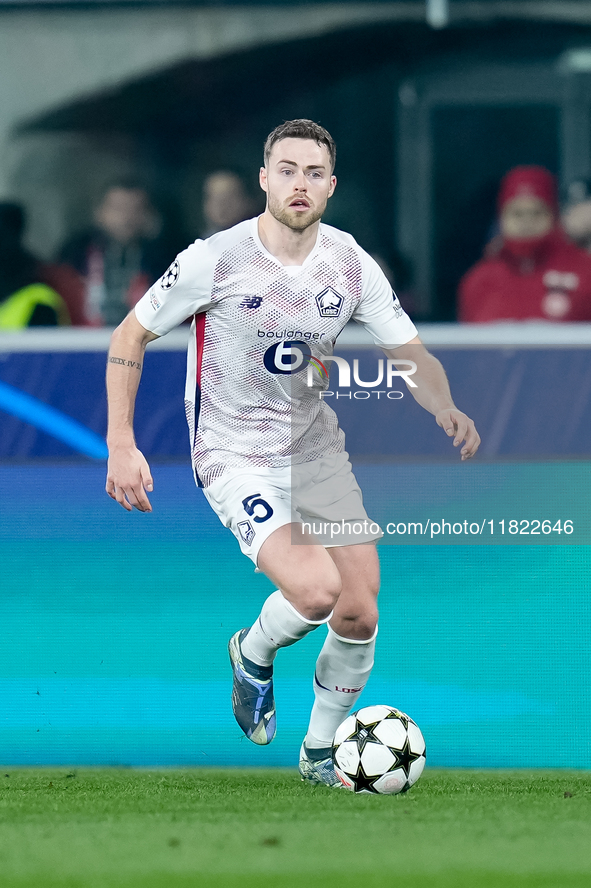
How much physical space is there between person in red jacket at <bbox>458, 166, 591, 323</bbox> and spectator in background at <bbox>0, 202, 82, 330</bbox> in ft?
8.98

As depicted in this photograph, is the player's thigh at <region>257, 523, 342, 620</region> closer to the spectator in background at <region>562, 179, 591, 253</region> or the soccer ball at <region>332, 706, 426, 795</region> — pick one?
the soccer ball at <region>332, 706, 426, 795</region>

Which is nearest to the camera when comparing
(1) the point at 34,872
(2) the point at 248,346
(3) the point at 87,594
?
(1) the point at 34,872

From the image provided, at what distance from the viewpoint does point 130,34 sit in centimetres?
981

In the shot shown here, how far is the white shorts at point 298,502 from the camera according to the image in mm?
3898

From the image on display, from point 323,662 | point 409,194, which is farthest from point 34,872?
point 409,194

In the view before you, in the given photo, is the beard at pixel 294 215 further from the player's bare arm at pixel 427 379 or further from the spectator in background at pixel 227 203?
the spectator in background at pixel 227 203

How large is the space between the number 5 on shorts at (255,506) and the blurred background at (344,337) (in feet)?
3.08

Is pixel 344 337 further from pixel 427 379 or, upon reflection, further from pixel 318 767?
pixel 318 767

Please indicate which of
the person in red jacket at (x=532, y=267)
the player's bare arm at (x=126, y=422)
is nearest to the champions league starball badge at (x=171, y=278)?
the player's bare arm at (x=126, y=422)

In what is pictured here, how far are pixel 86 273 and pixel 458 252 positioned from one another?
8.60 feet

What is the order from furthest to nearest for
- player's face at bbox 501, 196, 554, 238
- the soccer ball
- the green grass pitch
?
player's face at bbox 501, 196, 554, 238 → the soccer ball → the green grass pitch

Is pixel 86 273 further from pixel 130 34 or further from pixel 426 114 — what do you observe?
A: pixel 426 114

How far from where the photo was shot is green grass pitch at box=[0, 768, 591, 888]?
274cm

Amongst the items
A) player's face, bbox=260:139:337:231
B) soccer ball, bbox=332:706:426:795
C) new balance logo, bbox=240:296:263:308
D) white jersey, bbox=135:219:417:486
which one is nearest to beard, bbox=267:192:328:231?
player's face, bbox=260:139:337:231
